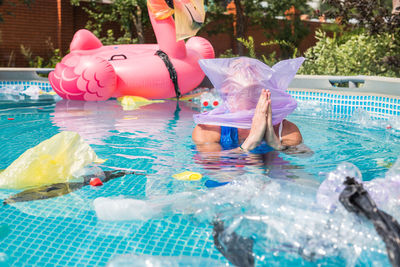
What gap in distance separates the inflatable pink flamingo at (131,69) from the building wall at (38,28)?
5996mm

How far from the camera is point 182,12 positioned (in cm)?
725

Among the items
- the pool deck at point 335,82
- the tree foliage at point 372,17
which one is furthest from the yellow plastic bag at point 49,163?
the tree foliage at point 372,17

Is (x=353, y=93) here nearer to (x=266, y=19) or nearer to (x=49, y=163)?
(x=49, y=163)

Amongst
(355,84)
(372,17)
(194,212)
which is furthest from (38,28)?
(194,212)

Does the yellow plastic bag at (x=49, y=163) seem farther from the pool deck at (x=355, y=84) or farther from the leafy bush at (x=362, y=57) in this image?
the leafy bush at (x=362, y=57)

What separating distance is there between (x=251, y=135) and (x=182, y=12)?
15.1ft

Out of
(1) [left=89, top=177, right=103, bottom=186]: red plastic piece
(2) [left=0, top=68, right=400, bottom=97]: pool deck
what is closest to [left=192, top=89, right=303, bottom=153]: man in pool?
(1) [left=89, top=177, right=103, bottom=186]: red plastic piece

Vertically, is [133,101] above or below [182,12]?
below

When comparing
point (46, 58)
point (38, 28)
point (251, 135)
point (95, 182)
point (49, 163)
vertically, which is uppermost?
point (38, 28)

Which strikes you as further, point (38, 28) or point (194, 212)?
point (38, 28)

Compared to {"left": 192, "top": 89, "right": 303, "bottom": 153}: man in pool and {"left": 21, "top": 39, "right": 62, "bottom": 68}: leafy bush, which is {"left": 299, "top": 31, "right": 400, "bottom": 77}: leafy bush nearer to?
{"left": 192, "top": 89, "right": 303, "bottom": 153}: man in pool

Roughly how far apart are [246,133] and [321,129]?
1.89 meters

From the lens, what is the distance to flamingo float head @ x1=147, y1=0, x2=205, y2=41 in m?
7.20

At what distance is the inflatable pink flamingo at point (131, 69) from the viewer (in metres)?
7.06
